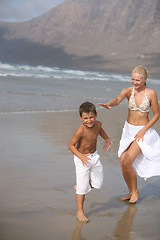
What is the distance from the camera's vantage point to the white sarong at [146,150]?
12.5 ft

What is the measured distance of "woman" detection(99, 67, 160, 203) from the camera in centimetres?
378

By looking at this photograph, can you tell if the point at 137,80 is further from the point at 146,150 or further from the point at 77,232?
the point at 77,232

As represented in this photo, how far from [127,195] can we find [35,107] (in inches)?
283

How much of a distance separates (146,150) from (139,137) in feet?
0.55

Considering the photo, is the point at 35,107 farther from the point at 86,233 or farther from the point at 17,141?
the point at 86,233

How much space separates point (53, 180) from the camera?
4277 mm

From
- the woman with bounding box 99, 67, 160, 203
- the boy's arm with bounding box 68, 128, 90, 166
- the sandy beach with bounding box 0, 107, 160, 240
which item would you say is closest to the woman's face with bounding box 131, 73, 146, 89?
the woman with bounding box 99, 67, 160, 203

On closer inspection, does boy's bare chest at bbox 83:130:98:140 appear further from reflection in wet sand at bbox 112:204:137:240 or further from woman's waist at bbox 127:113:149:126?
reflection in wet sand at bbox 112:204:137:240

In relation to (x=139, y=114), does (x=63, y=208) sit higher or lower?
lower

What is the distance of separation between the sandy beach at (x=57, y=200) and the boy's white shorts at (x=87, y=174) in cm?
31

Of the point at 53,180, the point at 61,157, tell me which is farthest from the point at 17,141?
the point at 53,180

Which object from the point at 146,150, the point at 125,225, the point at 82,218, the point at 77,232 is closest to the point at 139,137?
the point at 146,150

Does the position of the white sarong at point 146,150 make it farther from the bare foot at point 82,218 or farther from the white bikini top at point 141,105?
the bare foot at point 82,218

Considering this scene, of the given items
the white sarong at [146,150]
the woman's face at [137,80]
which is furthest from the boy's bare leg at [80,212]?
the woman's face at [137,80]
